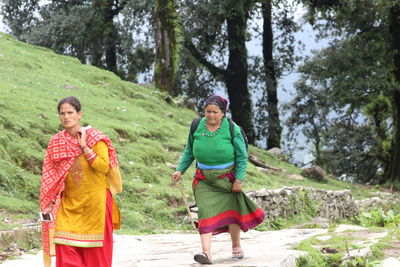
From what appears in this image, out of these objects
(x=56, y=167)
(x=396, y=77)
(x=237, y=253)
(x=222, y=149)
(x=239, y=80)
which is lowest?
(x=237, y=253)

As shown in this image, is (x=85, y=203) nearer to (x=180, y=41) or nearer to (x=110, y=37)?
(x=180, y=41)

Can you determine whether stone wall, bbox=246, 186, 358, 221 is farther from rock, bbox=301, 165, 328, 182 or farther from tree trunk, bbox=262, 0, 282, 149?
tree trunk, bbox=262, 0, 282, 149

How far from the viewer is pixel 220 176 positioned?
7.07m

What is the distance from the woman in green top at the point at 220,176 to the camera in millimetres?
7016

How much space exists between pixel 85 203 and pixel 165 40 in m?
17.1

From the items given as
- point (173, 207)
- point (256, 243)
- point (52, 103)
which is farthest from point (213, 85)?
point (256, 243)

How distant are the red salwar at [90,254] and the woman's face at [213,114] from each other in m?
1.43

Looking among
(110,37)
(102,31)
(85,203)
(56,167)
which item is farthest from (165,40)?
(85,203)

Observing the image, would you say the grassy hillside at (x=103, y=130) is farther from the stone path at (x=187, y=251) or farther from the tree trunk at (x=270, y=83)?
the tree trunk at (x=270, y=83)

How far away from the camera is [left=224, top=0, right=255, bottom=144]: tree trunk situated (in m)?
26.2

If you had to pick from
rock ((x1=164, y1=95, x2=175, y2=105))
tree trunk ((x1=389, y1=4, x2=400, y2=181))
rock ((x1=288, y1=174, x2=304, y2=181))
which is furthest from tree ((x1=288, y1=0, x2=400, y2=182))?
rock ((x1=164, y1=95, x2=175, y2=105))

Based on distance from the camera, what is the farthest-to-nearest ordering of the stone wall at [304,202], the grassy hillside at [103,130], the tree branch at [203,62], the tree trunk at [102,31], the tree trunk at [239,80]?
the tree trunk at [102,31]
the tree branch at [203,62]
the tree trunk at [239,80]
the stone wall at [304,202]
the grassy hillside at [103,130]

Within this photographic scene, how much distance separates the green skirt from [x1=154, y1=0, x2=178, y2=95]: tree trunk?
15817mm

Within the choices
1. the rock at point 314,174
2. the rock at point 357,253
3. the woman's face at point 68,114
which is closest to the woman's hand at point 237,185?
the rock at point 357,253
